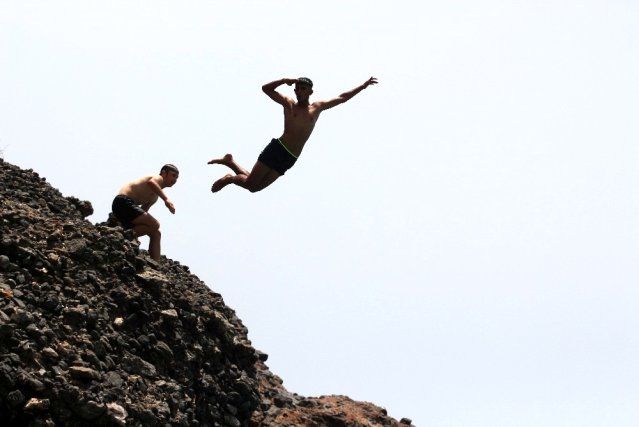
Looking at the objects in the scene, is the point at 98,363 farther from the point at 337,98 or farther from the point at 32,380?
the point at 337,98

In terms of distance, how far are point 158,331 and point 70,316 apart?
1792mm

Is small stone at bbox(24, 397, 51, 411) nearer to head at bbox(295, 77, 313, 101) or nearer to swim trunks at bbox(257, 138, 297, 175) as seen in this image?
swim trunks at bbox(257, 138, 297, 175)

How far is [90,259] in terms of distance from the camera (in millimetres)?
17344

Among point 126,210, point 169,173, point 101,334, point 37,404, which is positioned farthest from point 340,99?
point 37,404

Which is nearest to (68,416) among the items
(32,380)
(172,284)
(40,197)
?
(32,380)

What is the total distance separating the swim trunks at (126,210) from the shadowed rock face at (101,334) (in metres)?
0.31

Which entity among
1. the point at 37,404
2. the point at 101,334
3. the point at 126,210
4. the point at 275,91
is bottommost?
the point at 37,404

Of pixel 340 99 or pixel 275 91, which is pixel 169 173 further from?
pixel 340 99

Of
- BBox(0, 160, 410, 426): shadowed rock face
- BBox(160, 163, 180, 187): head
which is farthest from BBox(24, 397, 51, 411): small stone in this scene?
BBox(160, 163, 180, 187): head

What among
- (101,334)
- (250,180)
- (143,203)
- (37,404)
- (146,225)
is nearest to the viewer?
(37,404)

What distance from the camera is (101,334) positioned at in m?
16.0

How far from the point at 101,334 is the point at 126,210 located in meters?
3.50

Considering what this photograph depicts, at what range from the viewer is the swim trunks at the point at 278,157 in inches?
769

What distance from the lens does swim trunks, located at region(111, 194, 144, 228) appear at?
62.1 feet
